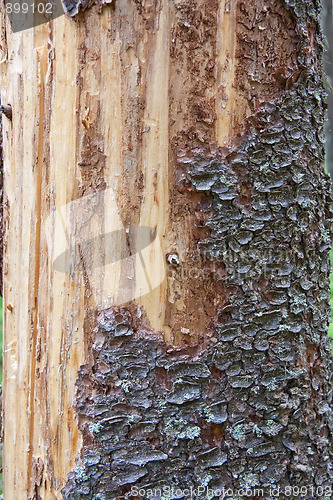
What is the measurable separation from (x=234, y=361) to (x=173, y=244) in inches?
12.4

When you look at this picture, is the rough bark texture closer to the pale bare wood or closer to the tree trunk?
the tree trunk

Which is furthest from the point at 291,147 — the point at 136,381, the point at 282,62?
the point at 136,381

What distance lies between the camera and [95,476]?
3.28 ft

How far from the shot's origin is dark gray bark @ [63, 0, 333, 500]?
100 centimetres

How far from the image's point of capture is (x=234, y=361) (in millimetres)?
1020

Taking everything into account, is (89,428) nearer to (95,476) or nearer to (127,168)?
(95,476)

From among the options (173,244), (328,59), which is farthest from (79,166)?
(328,59)

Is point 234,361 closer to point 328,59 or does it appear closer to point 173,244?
point 173,244

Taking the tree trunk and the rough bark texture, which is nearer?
the tree trunk

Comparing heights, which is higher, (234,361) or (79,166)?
(79,166)

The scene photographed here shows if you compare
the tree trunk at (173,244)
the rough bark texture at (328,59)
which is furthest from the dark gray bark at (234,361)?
the rough bark texture at (328,59)

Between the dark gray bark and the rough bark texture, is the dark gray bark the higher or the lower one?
the lower one

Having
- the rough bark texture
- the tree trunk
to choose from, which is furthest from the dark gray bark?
the rough bark texture

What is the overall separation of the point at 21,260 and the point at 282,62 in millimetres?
840
